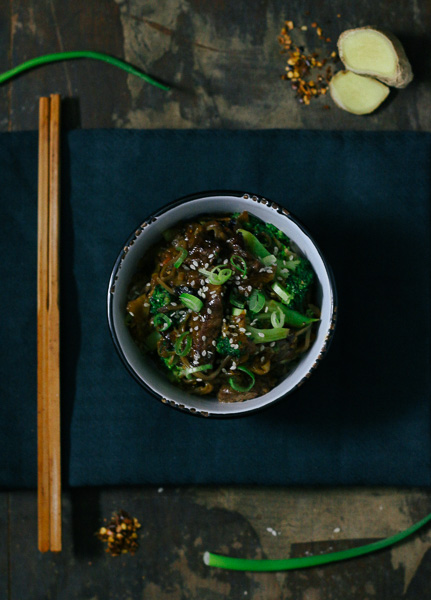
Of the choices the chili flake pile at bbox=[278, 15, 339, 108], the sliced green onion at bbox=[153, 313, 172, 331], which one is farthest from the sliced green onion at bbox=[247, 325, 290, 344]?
the chili flake pile at bbox=[278, 15, 339, 108]

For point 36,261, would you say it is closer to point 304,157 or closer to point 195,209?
point 195,209

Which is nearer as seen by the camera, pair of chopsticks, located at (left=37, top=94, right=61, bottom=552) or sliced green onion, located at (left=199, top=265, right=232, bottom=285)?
sliced green onion, located at (left=199, top=265, right=232, bottom=285)

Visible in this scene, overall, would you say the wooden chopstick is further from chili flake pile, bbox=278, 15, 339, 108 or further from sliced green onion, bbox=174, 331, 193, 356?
chili flake pile, bbox=278, 15, 339, 108

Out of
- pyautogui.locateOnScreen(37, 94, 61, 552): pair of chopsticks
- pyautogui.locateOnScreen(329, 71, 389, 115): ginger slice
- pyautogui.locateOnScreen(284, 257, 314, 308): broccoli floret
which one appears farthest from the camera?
pyautogui.locateOnScreen(329, 71, 389, 115): ginger slice

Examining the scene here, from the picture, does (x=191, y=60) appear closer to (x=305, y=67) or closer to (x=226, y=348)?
(x=305, y=67)

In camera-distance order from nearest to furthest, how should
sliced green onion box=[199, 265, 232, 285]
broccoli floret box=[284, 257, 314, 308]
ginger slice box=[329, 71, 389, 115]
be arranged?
sliced green onion box=[199, 265, 232, 285] → broccoli floret box=[284, 257, 314, 308] → ginger slice box=[329, 71, 389, 115]

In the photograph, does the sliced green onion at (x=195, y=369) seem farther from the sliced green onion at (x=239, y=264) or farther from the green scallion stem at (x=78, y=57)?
the green scallion stem at (x=78, y=57)
